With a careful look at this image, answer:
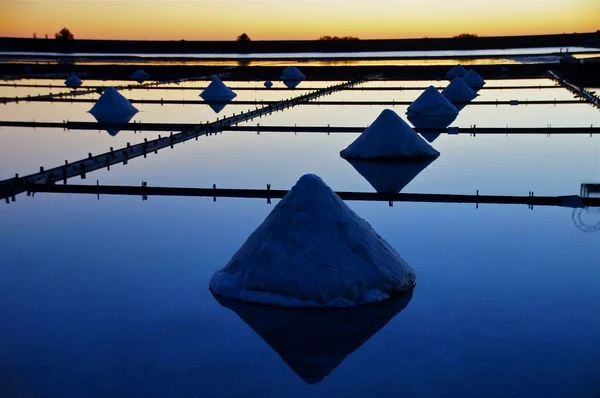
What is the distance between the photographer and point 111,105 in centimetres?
2053

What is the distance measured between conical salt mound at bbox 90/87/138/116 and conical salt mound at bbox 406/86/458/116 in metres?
7.11

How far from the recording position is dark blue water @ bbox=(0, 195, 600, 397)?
480cm

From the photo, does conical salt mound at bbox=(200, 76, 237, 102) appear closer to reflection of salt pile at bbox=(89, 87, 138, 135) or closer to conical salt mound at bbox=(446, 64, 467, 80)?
reflection of salt pile at bbox=(89, 87, 138, 135)

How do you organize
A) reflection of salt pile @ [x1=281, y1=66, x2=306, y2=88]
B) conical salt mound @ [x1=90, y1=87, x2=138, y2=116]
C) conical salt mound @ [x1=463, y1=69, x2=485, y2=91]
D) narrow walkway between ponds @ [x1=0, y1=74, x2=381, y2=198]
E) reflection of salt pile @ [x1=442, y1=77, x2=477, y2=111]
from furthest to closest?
1. reflection of salt pile @ [x1=281, y1=66, x2=306, y2=88]
2. conical salt mound @ [x1=463, y1=69, x2=485, y2=91]
3. reflection of salt pile @ [x1=442, y1=77, x2=477, y2=111]
4. conical salt mound @ [x1=90, y1=87, x2=138, y2=116]
5. narrow walkway between ponds @ [x1=0, y1=74, x2=381, y2=198]

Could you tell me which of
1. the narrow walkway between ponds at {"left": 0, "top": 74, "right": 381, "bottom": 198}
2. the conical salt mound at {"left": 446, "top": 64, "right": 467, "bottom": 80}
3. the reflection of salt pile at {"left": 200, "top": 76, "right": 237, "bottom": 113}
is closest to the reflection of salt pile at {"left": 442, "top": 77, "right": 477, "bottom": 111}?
the narrow walkway between ponds at {"left": 0, "top": 74, "right": 381, "bottom": 198}

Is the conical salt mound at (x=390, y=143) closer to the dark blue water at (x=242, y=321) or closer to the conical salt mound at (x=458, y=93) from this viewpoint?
the dark blue water at (x=242, y=321)

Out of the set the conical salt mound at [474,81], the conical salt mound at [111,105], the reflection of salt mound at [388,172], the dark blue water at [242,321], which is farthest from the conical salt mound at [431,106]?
the dark blue water at [242,321]

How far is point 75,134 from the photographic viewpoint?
55.7ft

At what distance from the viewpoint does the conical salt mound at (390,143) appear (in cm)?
1315

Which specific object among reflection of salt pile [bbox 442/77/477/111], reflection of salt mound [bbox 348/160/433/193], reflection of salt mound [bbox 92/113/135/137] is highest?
reflection of salt pile [bbox 442/77/477/111]

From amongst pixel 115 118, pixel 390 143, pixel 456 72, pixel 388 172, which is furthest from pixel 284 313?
pixel 456 72

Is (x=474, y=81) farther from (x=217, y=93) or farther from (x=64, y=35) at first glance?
(x=64, y=35)

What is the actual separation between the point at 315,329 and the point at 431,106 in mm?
14422

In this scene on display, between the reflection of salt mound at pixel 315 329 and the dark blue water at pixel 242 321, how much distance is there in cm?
8
